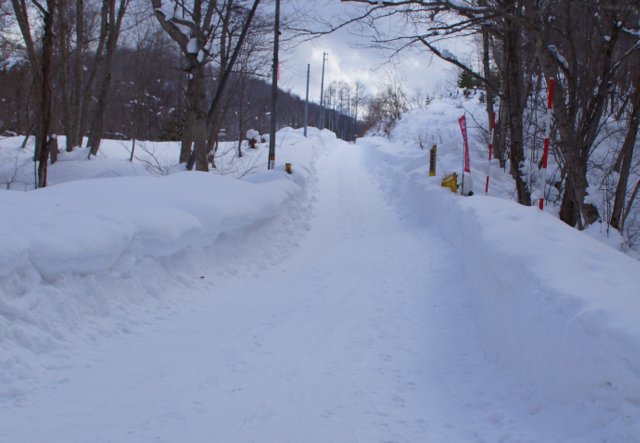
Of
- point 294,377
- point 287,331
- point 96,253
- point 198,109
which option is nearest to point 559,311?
point 294,377

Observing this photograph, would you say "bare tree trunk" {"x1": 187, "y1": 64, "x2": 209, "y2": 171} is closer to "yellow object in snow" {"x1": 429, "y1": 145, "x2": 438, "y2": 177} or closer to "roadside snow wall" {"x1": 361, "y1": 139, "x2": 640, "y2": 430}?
"yellow object in snow" {"x1": 429, "y1": 145, "x2": 438, "y2": 177}

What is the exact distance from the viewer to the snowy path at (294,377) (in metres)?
3.14

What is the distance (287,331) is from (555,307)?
8.19 ft

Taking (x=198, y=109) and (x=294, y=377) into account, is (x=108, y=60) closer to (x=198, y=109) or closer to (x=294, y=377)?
(x=198, y=109)

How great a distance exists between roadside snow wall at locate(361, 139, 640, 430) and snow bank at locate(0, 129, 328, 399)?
3428 millimetres

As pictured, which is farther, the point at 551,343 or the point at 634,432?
the point at 551,343

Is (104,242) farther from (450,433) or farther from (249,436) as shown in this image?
Result: (450,433)

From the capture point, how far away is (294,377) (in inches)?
155

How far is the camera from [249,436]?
306 cm

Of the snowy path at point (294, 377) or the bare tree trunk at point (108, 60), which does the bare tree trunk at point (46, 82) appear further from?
the bare tree trunk at point (108, 60)

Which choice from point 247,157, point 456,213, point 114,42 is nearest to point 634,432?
point 456,213

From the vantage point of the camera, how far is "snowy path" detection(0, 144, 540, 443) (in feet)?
10.3

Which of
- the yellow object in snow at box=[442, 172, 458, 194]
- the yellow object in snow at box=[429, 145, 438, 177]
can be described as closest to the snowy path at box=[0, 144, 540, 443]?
the yellow object in snow at box=[442, 172, 458, 194]

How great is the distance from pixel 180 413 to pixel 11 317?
1.66 metres
